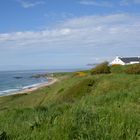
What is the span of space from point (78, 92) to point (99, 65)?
11.5 metres

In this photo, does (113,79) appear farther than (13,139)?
Yes

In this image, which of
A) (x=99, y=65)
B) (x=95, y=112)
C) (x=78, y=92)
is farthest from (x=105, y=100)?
(x=99, y=65)

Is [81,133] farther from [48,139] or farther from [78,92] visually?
[78,92]

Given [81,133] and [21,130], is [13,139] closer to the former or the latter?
[21,130]

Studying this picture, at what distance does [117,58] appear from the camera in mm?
101188

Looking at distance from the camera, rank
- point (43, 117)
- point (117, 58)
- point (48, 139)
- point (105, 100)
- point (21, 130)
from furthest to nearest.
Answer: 1. point (117, 58)
2. point (105, 100)
3. point (43, 117)
4. point (21, 130)
5. point (48, 139)

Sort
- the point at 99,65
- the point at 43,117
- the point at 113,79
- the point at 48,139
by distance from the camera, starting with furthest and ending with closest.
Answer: the point at 99,65 → the point at 113,79 → the point at 43,117 → the point at 48,139

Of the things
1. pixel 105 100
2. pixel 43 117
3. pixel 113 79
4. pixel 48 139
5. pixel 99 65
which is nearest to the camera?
pixel 48 139

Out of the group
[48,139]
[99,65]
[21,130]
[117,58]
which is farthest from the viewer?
[117,58]

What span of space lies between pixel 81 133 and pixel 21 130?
1.41 meters

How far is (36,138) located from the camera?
22.0ft

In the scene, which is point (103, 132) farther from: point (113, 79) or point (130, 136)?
point (113, 79)

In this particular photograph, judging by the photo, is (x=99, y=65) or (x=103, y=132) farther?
(x=99, y=65)

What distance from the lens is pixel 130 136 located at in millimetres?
6699
